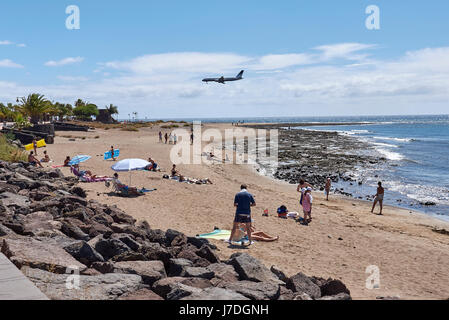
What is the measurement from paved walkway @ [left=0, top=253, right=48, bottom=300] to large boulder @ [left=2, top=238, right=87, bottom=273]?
706 millimetres

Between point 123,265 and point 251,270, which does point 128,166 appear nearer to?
point 123,265

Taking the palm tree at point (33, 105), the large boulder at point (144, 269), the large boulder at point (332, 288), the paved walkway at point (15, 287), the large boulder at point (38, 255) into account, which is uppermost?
the palm tree at point (33, 105)

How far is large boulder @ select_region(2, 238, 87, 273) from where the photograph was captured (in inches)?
227

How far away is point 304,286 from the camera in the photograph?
6816 mm

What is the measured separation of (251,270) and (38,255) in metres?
3.61

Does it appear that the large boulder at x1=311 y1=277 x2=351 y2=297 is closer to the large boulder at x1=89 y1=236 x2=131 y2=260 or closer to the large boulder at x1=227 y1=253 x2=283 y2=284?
the large boulder at x1=227 y1=253 x2=283 y2=284

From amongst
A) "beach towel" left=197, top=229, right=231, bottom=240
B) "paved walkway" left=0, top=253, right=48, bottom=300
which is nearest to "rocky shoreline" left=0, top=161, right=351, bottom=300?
"paved walkway" left=0, top=253, right=48, bottom=300

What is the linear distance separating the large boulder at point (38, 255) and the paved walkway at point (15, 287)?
706 mm

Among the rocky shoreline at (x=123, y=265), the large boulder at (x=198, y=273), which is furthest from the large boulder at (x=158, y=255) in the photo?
the large boulder at (x=198, y=273)

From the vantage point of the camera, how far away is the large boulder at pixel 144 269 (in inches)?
247

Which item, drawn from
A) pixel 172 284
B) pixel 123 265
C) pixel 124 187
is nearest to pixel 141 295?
pixel 172 284

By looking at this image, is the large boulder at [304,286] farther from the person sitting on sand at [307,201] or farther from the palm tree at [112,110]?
the palm tree at [112,110]
